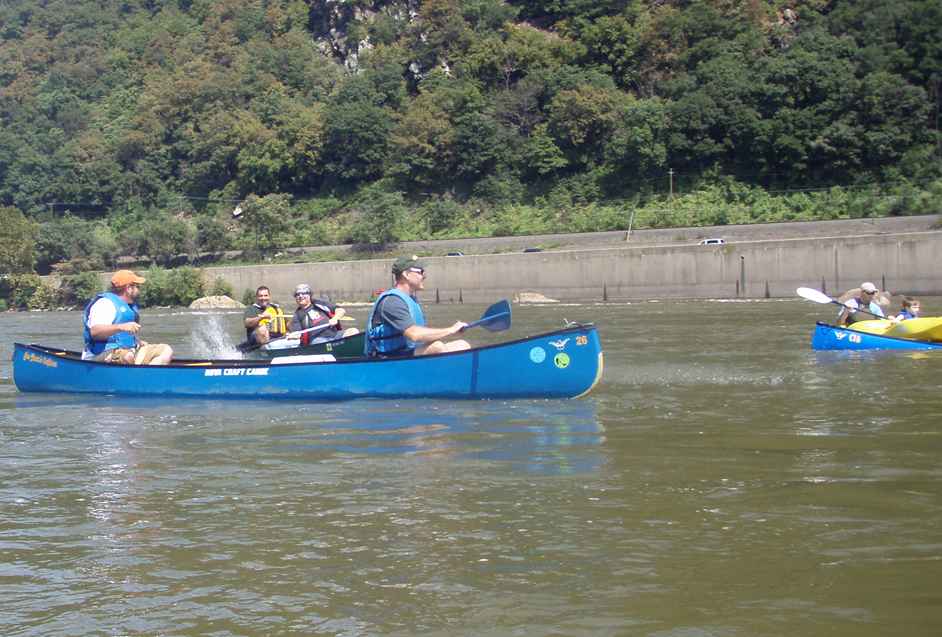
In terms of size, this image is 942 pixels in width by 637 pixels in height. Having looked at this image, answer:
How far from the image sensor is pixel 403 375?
40.1 ft

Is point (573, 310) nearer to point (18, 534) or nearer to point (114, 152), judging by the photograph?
point (18, 534)

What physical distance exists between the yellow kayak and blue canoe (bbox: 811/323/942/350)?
91mm

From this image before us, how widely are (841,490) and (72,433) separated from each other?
7.36 m

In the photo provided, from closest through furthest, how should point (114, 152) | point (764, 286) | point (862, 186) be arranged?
point (764, 286) < point (862, 186) < point (114, 152)

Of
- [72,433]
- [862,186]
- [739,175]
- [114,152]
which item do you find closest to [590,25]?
[739,175]

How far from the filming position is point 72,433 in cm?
1093

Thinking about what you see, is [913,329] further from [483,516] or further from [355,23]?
[355,23]

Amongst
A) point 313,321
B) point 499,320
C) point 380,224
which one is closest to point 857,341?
point 499,320

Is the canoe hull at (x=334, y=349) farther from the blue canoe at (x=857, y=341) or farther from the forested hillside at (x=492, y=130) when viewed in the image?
the forested hillside at (x=492, y=130)

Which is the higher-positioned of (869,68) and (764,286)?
(869,68)

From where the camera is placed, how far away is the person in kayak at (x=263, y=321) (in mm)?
15508

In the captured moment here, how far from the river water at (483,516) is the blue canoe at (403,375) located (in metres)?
0.25

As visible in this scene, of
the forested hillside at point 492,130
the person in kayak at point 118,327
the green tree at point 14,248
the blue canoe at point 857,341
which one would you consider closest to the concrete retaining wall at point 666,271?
the forested hillside at point 492,130

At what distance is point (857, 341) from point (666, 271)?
25.2 m
